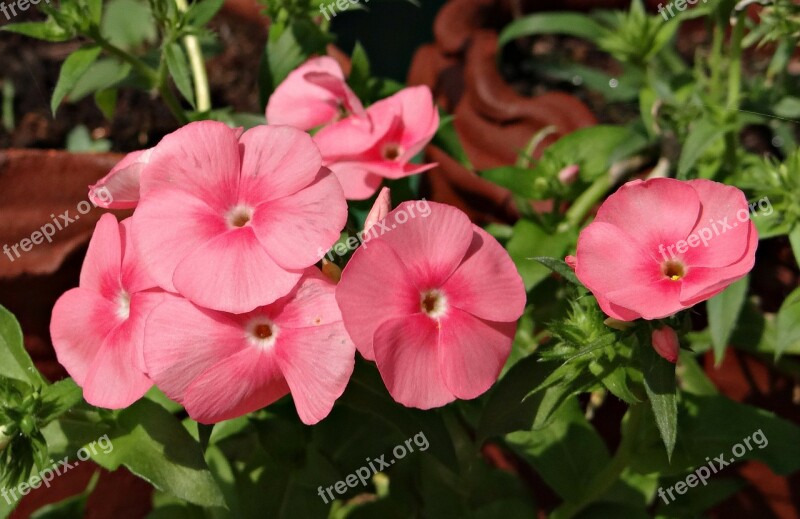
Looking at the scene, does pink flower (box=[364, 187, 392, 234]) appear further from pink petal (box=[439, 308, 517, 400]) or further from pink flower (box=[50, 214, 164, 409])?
pink flower (box=[50, 214, 164, 409])

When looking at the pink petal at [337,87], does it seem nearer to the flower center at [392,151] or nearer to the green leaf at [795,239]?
the flower center at [392,151]

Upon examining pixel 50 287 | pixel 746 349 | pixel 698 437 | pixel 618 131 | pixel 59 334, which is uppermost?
pixel 59 334

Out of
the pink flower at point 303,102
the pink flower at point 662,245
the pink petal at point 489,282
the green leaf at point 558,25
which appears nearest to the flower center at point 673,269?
the pink flower at point 662,245

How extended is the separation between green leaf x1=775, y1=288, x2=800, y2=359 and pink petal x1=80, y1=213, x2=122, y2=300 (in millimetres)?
879

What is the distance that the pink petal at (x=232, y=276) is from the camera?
716 millimetres

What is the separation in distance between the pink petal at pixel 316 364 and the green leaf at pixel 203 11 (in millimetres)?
653

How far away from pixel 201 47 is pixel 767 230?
3.89 ft

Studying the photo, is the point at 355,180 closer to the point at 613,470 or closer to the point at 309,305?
the point at 309,305

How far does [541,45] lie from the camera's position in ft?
6.63

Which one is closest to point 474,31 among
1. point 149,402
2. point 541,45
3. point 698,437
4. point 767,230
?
point 541,45

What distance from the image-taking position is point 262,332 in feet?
2.56

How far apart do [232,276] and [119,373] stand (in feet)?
0.59

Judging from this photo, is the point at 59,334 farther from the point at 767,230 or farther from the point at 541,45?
the point at 541,45

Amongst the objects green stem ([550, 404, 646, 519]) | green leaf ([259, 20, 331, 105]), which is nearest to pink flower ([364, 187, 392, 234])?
green stem ([550, 404, 646, 519])
